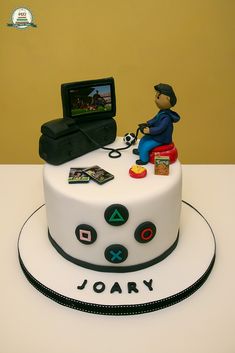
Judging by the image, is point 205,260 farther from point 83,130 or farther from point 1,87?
point 1,87

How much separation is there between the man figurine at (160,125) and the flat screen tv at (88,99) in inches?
7.4

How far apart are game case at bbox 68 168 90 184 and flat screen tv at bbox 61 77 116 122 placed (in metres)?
0.22

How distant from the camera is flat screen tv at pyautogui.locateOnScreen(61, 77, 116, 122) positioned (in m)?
1.38

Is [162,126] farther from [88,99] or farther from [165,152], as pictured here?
[88,99]

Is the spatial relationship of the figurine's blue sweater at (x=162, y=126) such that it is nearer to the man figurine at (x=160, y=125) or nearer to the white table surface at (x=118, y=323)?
the man figurine at (x=160, y=125)

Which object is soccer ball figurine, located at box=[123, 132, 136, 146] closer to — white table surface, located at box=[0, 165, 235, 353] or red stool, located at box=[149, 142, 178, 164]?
red stool, located at box=[149, 142, 178, 164]

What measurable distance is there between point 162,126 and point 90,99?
292 mm

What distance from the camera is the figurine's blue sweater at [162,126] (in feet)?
4.35

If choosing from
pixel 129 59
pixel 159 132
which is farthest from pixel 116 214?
pixel 129 59

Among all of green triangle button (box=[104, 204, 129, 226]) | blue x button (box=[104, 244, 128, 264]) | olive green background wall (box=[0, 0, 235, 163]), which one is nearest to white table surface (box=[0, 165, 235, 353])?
blue x button (box=[104, 244, 128, 264])

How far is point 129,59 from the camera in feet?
7.48

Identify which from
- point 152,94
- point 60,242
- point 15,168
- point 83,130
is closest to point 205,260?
point 60,242

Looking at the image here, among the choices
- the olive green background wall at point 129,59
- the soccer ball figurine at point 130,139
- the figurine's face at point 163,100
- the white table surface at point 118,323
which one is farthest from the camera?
the olive green background wall at point 129,59

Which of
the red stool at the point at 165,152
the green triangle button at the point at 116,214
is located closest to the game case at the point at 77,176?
the green triangle button at the point at 116,214
